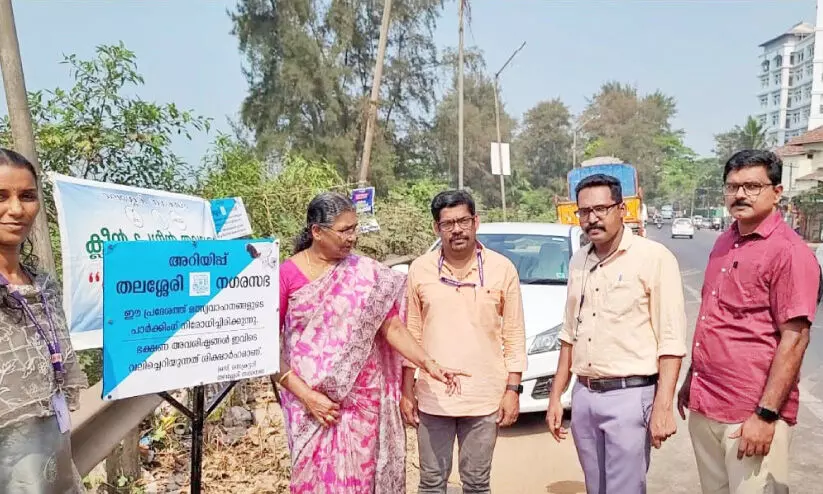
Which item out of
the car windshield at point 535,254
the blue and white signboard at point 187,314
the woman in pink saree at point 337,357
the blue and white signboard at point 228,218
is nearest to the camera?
the blue and white signboard at point 187,314

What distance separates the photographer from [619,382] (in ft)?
8.47

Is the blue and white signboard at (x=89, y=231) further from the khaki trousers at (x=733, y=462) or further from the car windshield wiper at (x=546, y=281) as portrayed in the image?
the car windshield wiper at (x=546, y=281)

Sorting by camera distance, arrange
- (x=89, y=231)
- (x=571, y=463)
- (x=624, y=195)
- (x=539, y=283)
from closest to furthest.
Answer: (x=89, y=231) < (x=571, y=463) < (x=539, y=283) < (x=624, y=195)

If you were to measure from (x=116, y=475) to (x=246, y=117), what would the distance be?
71.8 ft

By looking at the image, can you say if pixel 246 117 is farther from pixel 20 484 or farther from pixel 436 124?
pixel 20 484

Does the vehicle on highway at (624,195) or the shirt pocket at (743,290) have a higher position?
the vehicle on highway at (624,195)

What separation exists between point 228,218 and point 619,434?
3626 mm

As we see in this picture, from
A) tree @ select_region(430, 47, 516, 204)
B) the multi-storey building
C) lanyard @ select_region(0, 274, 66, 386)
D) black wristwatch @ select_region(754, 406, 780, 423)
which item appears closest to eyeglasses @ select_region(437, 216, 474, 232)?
black wristwatch @ select_region(754, 406, 780, 423)

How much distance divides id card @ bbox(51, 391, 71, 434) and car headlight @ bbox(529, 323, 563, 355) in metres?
3.49

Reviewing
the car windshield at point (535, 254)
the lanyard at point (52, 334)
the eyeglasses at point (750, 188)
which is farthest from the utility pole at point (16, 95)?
the car windshield at point (535, 254)

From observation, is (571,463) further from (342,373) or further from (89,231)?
(89,231)

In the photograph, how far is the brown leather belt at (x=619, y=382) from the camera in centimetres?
257

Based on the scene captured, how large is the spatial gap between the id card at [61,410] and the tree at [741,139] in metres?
65.0

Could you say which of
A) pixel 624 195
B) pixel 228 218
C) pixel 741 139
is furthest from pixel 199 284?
pixel 741 139
